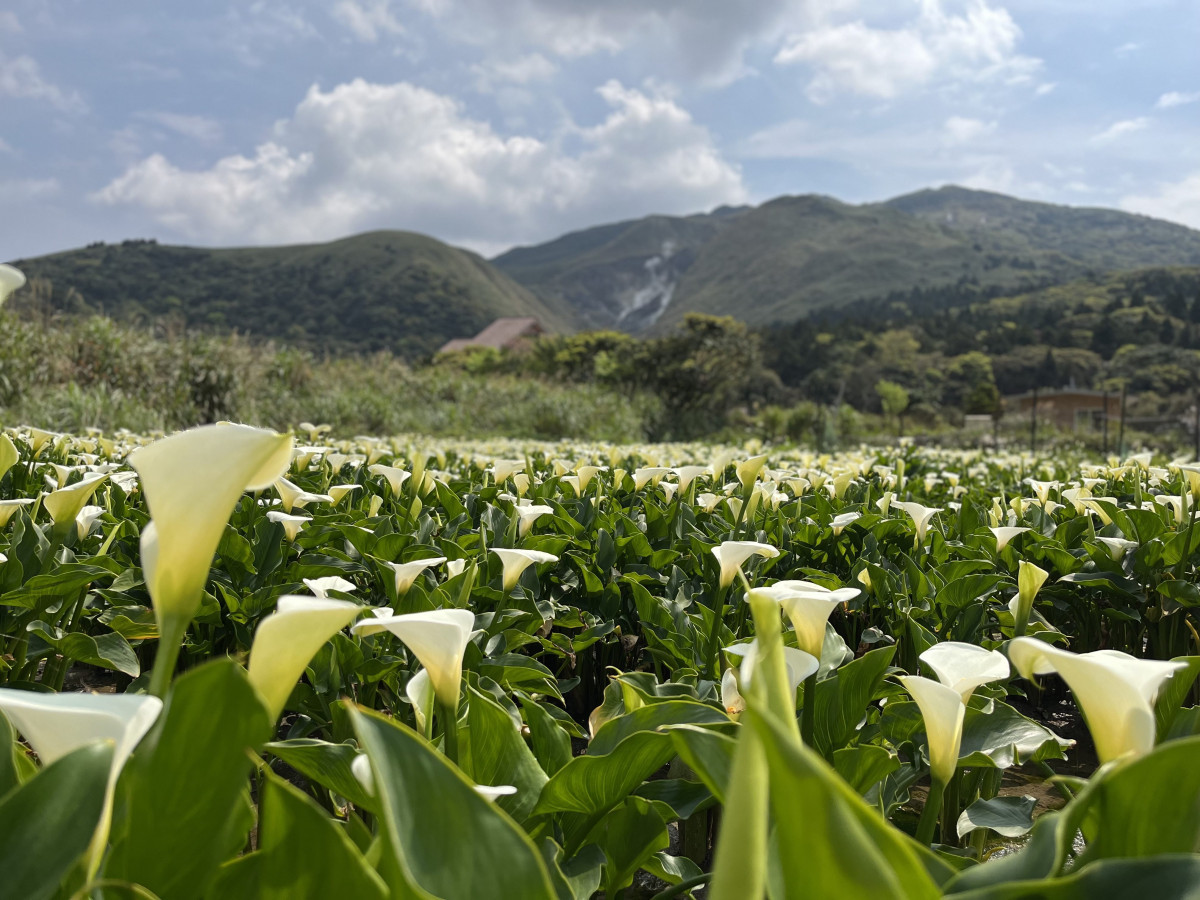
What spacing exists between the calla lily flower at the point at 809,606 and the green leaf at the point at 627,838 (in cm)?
29

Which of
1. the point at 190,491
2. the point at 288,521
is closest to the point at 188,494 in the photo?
the point at 190,491

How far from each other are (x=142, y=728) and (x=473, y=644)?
899mm

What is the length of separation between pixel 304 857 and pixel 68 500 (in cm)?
133

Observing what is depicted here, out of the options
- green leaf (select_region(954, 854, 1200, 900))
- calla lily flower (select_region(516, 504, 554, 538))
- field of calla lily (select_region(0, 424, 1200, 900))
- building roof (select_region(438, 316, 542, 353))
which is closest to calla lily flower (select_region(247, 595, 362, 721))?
field of calla lily (select_region(0, 424, 1200, 900))

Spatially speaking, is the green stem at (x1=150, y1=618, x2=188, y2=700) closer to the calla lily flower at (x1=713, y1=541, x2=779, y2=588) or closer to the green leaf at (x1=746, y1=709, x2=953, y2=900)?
the green leaf at (x1=746, y1=709, x2=953, y2=900)

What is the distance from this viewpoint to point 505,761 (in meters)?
0.92

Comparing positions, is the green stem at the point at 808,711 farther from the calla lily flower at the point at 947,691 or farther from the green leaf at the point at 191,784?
the green leaf at the point at 191,784

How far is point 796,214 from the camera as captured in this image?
155125 mm

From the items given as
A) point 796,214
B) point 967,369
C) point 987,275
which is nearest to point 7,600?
point 967,369

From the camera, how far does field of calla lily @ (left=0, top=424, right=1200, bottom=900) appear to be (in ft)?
1.75

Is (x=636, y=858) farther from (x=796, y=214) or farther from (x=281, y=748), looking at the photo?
(x=796, y=214)

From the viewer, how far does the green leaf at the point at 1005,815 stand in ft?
3.46

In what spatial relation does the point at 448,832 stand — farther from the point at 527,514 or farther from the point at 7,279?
the point at 527,514

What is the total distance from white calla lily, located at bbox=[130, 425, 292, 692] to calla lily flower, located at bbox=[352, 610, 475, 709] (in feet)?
0.58
